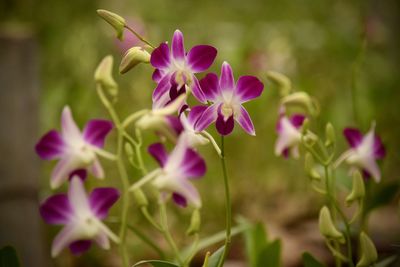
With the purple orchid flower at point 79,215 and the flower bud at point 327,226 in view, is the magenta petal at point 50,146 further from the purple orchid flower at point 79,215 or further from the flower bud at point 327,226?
the flower bud at point 327,226

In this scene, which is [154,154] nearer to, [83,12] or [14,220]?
[14,220]

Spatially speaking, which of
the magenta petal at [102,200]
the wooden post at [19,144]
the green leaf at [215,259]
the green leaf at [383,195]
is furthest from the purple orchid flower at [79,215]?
the wooden post at [19,144]

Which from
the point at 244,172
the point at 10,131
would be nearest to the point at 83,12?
the point at 244,172

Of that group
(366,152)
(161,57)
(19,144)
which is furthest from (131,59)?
(19,144)

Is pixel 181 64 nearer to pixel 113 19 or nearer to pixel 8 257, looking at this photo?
pixel 113 19

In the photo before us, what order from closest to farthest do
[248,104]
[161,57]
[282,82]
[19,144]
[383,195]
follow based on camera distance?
[161,57] → [282,82] → [383,195] → [19,144] → [248,104]

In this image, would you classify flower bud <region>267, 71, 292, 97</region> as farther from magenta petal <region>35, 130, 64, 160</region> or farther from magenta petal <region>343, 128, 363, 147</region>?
magenta petal <region>35, 130, 64, 160</region>

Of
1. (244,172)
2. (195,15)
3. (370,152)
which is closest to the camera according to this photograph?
(370,152)
